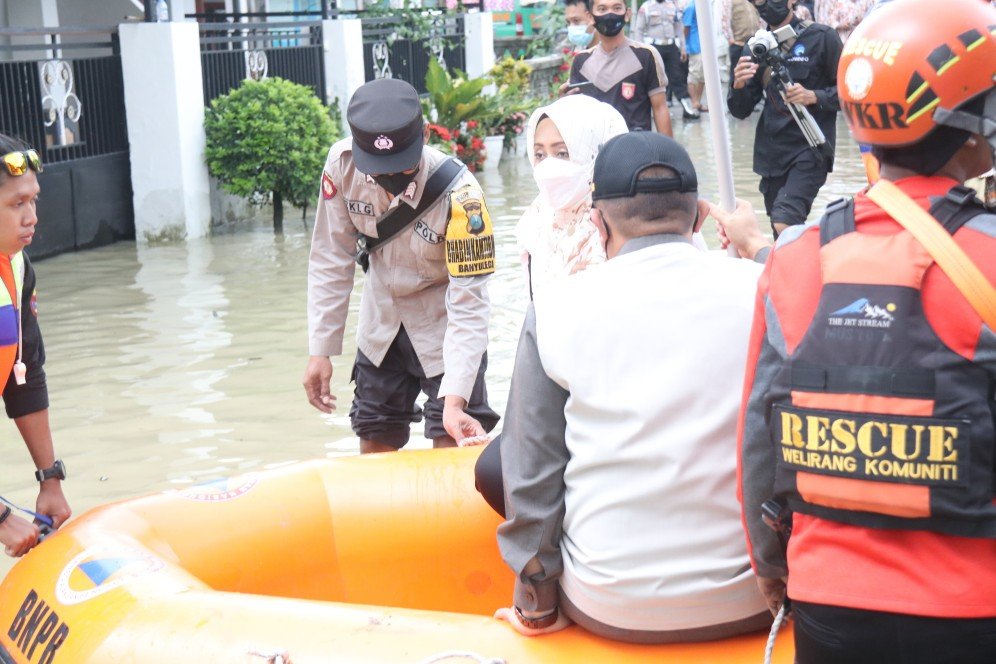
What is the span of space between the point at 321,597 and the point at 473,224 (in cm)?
118

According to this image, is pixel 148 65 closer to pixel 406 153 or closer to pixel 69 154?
pixel 69 154

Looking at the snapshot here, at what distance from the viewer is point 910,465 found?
6.03ft

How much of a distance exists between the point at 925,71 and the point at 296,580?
218 cm

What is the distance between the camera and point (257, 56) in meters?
11.7

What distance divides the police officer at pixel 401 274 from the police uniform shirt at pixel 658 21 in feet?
45.1

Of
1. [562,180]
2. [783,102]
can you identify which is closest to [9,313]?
[562,180]

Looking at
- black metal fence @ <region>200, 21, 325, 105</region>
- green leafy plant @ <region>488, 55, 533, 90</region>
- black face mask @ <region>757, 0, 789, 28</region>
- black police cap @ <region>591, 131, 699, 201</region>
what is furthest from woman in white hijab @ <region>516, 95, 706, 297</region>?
green leafy plant @ <region>488, 55, 533, 90</region>

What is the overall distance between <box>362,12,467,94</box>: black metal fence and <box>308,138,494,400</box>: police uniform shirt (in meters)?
9.45

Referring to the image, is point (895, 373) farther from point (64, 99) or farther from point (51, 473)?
point (64, 99)

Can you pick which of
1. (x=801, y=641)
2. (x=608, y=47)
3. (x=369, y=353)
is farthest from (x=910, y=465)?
(x=608, y=47)

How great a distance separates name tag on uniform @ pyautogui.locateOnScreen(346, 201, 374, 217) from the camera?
398 cm

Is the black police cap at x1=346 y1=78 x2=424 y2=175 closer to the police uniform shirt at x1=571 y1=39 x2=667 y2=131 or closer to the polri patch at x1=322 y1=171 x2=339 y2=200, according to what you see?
the polri patch at x1=322 y1=171 x2=339 y2=200

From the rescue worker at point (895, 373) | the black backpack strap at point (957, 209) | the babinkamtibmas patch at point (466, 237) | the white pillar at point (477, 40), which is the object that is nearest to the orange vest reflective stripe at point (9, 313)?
the babinkamtibmas patch at point (466, 237)

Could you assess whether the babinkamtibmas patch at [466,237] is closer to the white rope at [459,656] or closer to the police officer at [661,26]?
the white rope at [459,656]
